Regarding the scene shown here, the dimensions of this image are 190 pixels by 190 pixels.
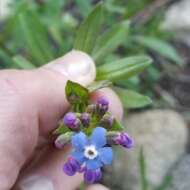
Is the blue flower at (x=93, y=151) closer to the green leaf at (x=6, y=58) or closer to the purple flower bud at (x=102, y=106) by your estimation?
the purple flower bud at (x=102, y=106)

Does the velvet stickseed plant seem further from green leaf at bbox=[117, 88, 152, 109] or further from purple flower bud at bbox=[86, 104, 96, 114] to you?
green leaf at bbox=[117, 88, 152, 109]

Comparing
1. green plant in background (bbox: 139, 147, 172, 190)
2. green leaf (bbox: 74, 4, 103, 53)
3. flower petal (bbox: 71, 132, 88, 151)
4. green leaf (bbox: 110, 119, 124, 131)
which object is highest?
flower petal (bbox: 71, 132, 88, 151)

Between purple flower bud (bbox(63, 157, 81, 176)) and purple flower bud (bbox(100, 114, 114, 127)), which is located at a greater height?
purple flower bud (bbox(100, 114, 114, 127))

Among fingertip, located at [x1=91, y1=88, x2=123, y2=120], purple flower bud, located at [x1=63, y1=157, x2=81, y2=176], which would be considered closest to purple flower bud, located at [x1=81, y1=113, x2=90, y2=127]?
purple flower bud, located at [x1=63, y1=157, x2=81, y2=176]

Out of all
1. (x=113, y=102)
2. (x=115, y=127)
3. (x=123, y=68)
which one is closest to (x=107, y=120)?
(x=115, y=127)

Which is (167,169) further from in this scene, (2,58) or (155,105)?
(2,58)

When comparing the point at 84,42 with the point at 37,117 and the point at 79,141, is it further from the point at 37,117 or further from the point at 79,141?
the point at 79,141
